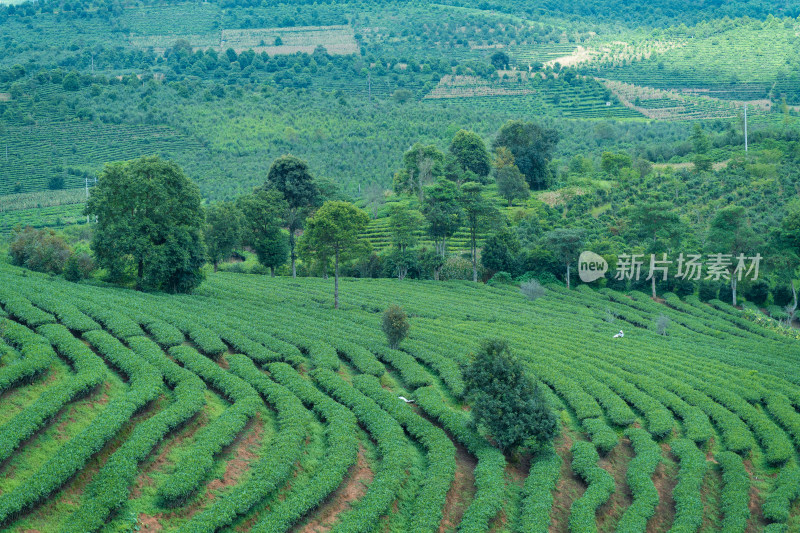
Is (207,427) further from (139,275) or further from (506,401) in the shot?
(139,275)

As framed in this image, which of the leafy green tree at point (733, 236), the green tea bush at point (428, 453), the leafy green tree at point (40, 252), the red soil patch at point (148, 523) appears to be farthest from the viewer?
the leafy green tree at point (733, 236)

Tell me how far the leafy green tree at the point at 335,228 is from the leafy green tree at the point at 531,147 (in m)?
41.1

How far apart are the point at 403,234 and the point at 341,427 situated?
115ft

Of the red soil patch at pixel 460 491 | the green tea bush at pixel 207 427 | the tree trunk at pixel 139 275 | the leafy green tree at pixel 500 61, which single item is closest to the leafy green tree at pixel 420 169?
the tree trunk at pixel 139 275

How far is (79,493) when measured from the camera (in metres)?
21.4

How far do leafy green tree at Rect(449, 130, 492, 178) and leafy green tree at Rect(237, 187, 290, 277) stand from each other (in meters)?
27.9

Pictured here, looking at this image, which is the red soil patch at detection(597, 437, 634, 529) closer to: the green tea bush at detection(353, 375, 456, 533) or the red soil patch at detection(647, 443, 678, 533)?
the red soil patch at detection(647, 443, 678, 533)

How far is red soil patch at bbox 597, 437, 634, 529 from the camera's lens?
83.2ft

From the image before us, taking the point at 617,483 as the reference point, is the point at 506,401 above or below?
above

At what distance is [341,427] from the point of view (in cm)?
2723

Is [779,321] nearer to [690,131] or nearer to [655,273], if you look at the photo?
[655,273]

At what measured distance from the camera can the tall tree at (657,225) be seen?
5931 cm

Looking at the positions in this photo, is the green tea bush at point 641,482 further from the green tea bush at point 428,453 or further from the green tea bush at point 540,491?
the green tea bush at point 428,453

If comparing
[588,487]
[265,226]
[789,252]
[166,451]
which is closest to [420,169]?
[265,226]
